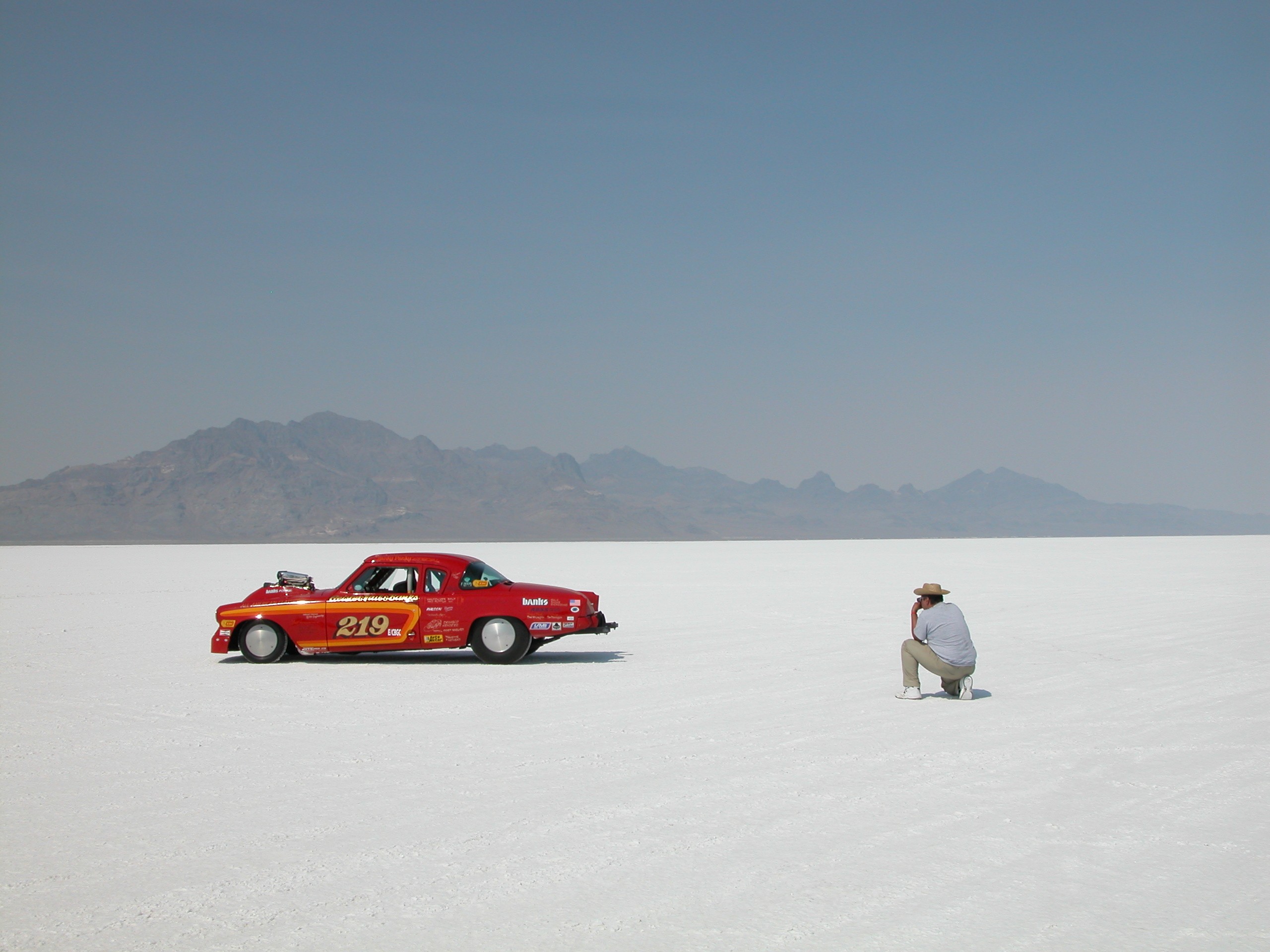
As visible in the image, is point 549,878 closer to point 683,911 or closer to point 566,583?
point 683,911

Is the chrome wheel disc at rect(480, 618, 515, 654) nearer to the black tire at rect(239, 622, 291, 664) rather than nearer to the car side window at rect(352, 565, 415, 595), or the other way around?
the car side window at rect(352, 565, 415, 595)

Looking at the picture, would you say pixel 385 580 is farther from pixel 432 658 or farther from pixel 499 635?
pixel 499 635

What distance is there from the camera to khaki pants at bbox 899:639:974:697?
11.5 meters

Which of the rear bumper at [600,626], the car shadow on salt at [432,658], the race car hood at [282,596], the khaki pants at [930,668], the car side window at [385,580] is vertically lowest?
the car shadow on salt at [432,658]

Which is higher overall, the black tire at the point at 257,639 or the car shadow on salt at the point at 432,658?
the black tire at the point at 257,639

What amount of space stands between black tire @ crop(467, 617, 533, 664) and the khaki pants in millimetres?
5119

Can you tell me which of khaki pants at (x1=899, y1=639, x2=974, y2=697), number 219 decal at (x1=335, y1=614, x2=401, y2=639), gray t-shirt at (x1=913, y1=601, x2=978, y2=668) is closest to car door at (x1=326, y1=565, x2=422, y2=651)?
number 219 decal at (x1=335, y1=614, x2=401, y2=639)

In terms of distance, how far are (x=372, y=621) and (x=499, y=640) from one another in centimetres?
165

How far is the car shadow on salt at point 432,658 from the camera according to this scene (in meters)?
15.2

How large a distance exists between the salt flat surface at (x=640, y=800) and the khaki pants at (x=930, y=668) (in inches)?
10.0

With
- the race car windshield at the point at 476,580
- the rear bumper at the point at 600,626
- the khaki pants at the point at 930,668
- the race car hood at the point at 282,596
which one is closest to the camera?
the khaki pants at the point at 930,668

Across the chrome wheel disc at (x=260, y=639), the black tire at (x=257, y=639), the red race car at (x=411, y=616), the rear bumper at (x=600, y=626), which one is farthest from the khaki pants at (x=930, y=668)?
the chrome wheel disc at (x=260, y=639)

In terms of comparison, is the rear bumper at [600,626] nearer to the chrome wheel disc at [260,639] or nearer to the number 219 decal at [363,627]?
the number 219 decal at [363,627]

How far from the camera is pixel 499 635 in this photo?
48.0 feet
